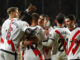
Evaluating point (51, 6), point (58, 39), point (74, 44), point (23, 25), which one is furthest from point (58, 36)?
point (51, 6)

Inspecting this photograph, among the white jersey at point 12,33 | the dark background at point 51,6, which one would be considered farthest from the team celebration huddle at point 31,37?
the dark background at point 51,6

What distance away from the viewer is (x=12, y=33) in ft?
21.1

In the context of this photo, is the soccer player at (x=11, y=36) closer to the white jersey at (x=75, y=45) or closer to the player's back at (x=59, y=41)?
the player's back at (x=59, y=41)

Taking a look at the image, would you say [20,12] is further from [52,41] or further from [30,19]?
[52,41]

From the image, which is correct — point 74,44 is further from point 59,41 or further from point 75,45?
point 59,41

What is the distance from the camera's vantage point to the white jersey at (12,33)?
6.35 metres

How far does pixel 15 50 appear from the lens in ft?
21.5

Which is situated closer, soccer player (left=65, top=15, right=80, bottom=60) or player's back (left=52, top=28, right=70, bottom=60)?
soccer player (left=65, top=15, right=80, bottom=60)

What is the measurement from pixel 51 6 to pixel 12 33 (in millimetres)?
12915

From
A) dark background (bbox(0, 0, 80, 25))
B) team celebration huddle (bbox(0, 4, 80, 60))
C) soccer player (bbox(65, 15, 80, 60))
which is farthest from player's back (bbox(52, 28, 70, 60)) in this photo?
dark background (bbox(0, 0, 80, 25))

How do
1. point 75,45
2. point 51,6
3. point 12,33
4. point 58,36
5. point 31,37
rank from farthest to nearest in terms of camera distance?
point 51,6 → point 58,36 → point 12,33 → point 31,37 → point 75,45

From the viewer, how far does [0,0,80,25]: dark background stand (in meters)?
18.2

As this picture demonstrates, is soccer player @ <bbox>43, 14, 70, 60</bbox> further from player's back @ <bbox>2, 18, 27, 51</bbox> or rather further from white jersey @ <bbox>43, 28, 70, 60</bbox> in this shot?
player's back @ <bbox>2, 18, 27, 51</bbox>

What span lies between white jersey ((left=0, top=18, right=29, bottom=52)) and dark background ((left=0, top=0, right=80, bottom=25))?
11446 mm
